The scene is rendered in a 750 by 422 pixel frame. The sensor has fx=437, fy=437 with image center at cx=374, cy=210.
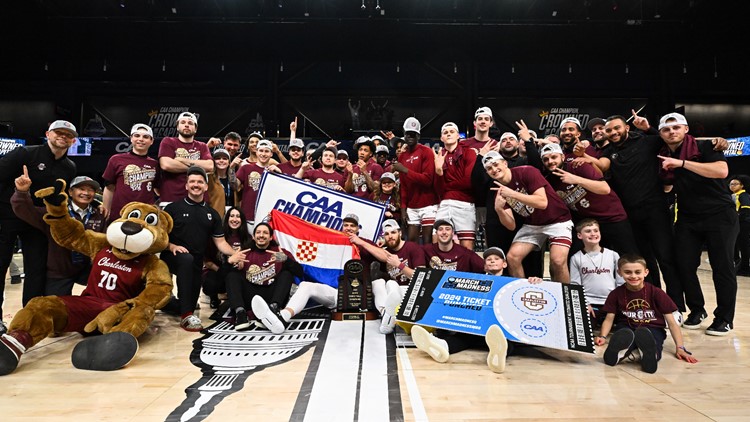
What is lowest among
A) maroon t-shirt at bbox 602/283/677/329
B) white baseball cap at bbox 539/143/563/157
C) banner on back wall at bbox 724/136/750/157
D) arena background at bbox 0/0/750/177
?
maroon t-shirt at bbox 602/283/677/329

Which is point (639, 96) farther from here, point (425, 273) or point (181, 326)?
point (181, 326)

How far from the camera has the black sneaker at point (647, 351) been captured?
2504 millimetres

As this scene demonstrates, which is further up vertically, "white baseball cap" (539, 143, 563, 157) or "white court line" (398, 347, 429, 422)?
"white baseball cap" (539, 143, 563, 157)

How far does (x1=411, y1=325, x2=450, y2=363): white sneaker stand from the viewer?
2645mm

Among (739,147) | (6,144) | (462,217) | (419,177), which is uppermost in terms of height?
(739,147)

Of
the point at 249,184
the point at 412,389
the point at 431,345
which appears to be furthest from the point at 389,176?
A: the point at 412,389

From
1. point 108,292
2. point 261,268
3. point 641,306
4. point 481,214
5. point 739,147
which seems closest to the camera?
point 641,306

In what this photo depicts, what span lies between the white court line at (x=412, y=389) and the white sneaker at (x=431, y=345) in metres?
0.13

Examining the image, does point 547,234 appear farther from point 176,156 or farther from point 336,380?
point 176,156

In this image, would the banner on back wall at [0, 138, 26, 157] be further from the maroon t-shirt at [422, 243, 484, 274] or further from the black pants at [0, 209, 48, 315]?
A: the maroon t-shirt at [422, 243, 484, 274]

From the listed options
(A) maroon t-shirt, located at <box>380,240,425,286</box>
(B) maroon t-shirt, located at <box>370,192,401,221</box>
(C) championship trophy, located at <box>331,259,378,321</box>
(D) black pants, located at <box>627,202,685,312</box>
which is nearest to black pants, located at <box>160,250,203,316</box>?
(C) championship trophy, located at <box>331,259,378,321</box>

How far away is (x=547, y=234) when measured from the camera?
12.2 ft

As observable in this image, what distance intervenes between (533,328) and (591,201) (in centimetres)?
160

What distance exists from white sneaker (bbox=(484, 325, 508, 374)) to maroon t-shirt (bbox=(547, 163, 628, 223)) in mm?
1817
